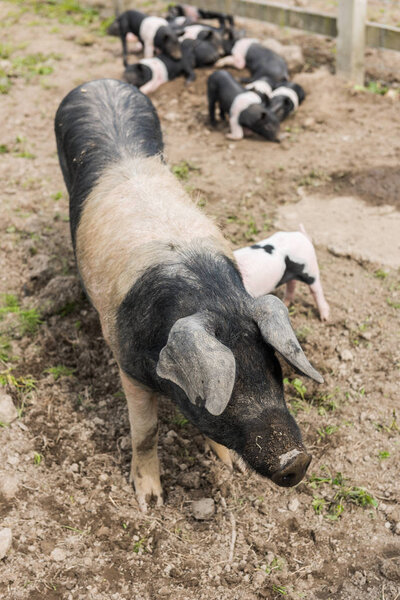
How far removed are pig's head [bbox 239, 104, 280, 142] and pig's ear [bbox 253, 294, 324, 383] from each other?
4316 mm

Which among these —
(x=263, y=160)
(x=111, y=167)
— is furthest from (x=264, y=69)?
(x=111, y=167)

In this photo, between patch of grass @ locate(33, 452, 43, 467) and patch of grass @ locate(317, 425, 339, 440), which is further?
patch of grass @ locate(317, 425, 339, 440)

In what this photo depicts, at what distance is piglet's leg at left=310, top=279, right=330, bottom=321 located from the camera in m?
4.53

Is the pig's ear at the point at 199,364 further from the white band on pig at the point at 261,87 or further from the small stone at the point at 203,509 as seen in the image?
the white band on pig at the point at 261,87

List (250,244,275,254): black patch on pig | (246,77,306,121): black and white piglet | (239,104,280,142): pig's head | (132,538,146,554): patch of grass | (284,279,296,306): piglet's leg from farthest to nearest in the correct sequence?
1. (246,77,306,121): black and white piglet
2. (239,104,280,142): pig's head
3. (284,279,296,306): piglet's leg
4. (250,244,275,254): black patch on pig
5. (132,538,146,554): patch of grass

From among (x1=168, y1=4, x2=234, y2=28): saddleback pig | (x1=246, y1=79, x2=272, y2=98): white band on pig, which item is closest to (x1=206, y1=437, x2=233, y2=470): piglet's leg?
(x1=246, y1=79, x2=272, y2=98): white band on pig

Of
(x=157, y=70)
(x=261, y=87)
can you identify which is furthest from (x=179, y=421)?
(x=157, y=70)

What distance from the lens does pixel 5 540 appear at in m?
3.18

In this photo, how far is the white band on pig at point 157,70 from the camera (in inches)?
314

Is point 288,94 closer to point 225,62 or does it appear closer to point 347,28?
point 347,28

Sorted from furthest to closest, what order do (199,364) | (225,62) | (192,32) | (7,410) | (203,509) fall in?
(192,32)
(225,62)
(7,410)
(203,509)
(199,364)

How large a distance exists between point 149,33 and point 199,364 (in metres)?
7.28

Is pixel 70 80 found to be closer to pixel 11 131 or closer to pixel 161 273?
pixel 11 131

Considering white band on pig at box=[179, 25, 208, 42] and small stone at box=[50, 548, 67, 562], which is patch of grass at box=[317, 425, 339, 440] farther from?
white band on pig at box=[179, 25, 208, 42]
